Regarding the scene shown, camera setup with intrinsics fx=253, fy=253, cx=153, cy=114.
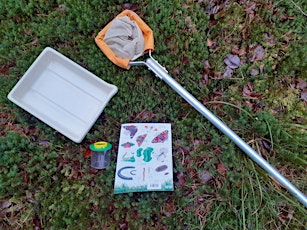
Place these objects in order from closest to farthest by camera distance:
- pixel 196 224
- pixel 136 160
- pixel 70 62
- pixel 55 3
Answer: pixel 196 224
pixel 136 160
pixel 70 62
pixel 55 3

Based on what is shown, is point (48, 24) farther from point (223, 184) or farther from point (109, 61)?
point (223, 184)

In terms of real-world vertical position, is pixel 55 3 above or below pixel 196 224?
above

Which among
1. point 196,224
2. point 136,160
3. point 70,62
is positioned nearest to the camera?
point 196,224

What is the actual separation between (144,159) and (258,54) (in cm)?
132

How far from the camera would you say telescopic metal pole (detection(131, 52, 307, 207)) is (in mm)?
1771

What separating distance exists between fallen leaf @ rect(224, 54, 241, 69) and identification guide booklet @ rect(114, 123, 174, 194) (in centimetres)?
75

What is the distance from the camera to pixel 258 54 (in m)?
2.18

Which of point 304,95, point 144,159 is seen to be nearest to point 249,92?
point 304,95

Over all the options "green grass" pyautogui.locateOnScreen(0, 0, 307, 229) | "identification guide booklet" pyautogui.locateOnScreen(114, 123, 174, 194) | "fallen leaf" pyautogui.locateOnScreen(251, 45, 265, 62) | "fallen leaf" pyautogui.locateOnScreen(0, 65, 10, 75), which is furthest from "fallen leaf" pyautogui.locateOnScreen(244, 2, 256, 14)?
"fallen leaf" pyautogui.locateOnScreen(0, 65, 10, 75)

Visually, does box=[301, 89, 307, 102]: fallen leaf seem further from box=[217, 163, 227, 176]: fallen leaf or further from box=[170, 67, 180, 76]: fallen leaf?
box=[170, 67, 180, 76]: fallen leaf

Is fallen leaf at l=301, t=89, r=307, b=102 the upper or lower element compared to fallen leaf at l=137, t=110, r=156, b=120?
upper

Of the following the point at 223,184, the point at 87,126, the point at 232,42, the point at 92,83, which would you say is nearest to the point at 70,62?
the point at 92,83

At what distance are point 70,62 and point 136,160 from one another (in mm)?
998

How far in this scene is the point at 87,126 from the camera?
2.01m
